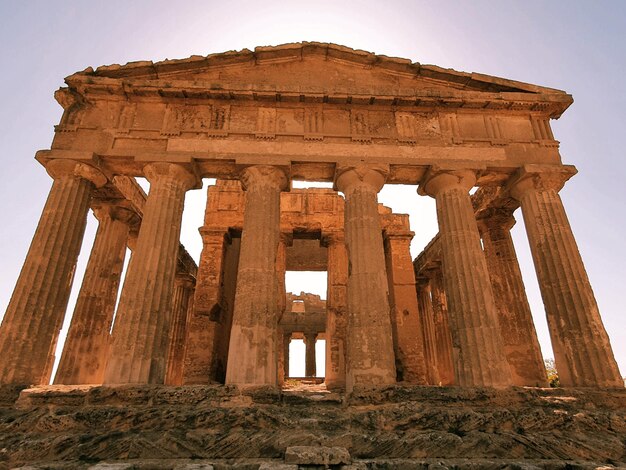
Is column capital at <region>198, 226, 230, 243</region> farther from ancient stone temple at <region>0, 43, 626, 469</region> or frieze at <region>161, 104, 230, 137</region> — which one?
frieze at <region>161, 104, 230, 137</region>

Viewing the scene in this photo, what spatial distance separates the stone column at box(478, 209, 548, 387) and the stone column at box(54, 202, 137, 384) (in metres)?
12.3

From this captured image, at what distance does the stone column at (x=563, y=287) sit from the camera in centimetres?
910

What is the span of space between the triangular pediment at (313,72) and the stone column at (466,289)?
3.32 meters

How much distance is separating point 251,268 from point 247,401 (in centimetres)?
303

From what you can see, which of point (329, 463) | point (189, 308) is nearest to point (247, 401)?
point (329, 463)

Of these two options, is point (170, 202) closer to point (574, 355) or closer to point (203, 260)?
point (203, 260)

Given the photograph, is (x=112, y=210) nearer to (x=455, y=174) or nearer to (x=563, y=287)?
(x=455, y=174)

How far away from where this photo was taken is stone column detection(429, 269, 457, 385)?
56.1 ft

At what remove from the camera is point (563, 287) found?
994cm

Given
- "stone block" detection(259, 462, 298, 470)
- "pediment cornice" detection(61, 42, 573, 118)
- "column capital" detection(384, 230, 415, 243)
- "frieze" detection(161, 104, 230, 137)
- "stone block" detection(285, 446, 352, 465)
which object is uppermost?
"pediment cornice" detection(61, 42, 573, 118)

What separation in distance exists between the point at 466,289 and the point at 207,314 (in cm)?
915

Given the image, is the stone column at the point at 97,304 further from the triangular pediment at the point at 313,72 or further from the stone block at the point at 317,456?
the stone block at the point at 317,456

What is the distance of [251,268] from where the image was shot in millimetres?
9555

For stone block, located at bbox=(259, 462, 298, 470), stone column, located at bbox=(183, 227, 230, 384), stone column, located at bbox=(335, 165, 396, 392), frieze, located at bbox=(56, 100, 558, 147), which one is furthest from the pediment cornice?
stone block, located at bbox=(259, 462, 298, 470)
